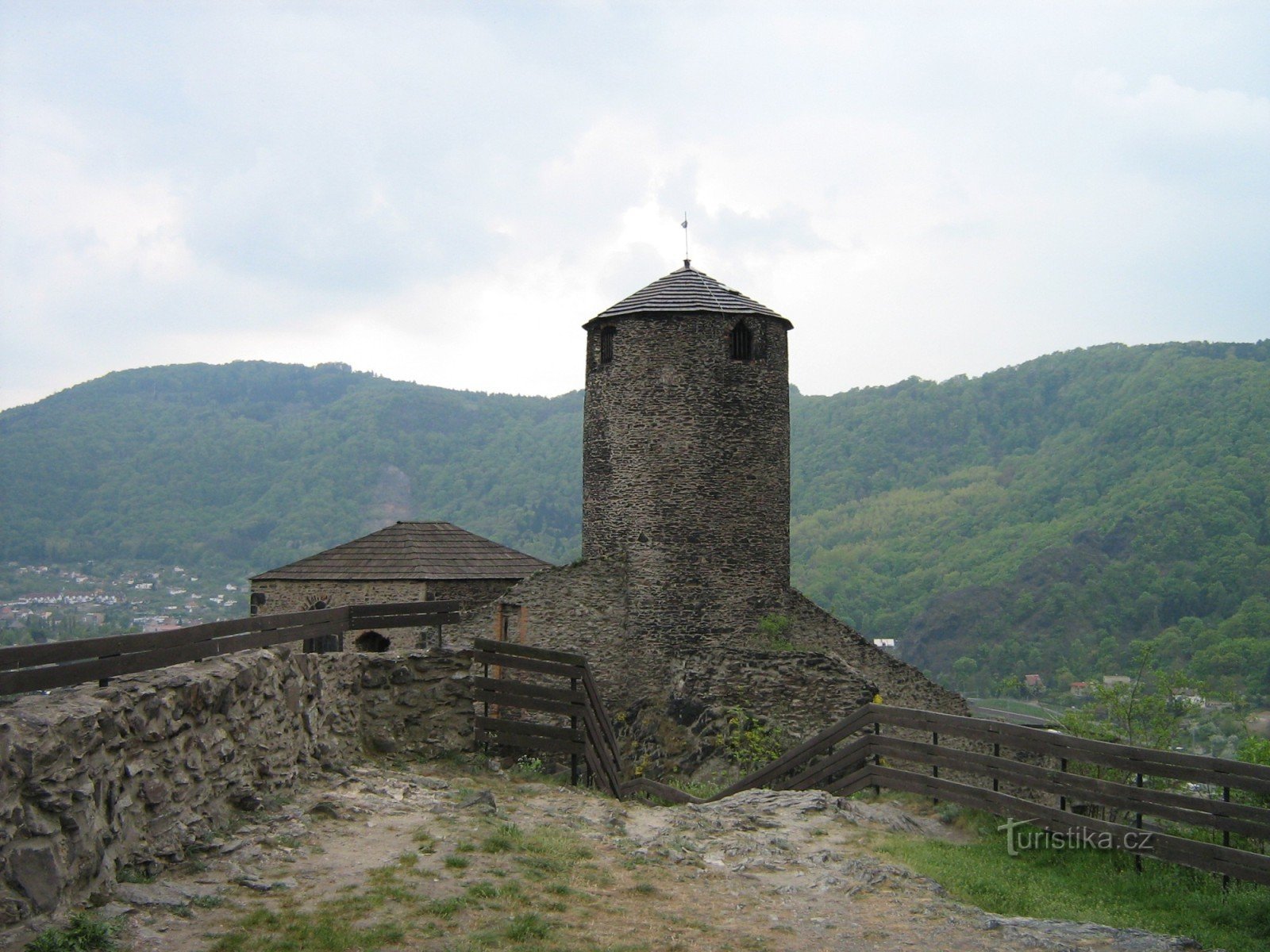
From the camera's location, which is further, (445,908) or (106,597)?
(106,597)

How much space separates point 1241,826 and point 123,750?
7.08 metres

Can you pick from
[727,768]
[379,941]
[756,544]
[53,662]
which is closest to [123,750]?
[53,662]

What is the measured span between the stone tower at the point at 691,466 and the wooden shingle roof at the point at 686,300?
0.04 m

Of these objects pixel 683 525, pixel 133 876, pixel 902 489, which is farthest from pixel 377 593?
pixel 902 489

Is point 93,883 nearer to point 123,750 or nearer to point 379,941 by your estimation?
point 123,750

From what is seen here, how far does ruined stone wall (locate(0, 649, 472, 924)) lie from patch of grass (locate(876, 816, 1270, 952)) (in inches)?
192

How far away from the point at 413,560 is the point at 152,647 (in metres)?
16.0

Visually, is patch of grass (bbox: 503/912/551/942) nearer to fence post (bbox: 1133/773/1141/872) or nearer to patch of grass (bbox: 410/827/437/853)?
patch of grass (bbox: 410/827/437/853)

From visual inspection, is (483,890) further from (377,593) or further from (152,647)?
(377,593)

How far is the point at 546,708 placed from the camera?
40.1ft

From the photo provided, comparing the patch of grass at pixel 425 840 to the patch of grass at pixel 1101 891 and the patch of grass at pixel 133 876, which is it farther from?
the patch of grass at pixel 1101 891

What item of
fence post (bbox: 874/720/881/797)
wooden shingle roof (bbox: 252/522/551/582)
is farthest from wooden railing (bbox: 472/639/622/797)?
wooden shingle roof (bbox: 252/522/551/582)

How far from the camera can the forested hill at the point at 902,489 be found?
59906 millimetres

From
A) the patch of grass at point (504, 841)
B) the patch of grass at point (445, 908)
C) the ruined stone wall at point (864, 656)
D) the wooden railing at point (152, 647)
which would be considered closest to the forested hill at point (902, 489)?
the ruined stone wall at point (864, 656)
